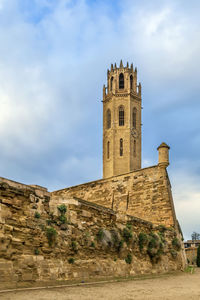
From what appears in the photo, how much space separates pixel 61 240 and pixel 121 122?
6870cm

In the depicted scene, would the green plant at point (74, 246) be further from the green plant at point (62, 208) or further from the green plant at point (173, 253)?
the green plant at point (173, 253)

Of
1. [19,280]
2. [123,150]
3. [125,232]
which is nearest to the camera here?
[19,280]

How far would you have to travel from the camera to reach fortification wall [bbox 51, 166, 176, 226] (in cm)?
1934

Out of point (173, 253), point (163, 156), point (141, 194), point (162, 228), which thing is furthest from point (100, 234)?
point (163, 156)

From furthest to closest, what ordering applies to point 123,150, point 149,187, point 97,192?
point 123,150 → point 97,192 → point 149,187

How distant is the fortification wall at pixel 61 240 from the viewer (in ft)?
26.9

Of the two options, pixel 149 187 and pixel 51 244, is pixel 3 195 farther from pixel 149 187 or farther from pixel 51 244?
pixel 149 187

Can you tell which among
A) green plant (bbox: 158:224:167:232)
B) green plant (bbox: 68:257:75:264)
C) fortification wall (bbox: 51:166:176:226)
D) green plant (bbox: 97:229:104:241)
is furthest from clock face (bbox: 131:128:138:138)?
green plant (bbox: 68:257:75:264)

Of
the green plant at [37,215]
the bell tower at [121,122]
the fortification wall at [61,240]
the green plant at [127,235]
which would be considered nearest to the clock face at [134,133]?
the bell tower at [121,122]

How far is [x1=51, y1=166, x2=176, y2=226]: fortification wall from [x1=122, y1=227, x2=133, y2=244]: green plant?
20.2ft

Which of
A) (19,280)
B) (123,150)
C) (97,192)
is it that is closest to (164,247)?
(97,192)

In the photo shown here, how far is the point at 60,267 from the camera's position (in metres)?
9.32

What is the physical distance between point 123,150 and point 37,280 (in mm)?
67651

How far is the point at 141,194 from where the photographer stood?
20406 mm
